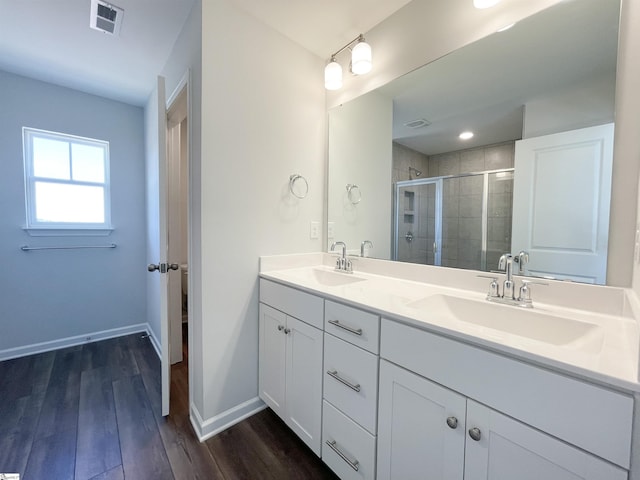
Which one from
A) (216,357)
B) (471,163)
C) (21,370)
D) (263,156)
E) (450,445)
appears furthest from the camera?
(21,370)

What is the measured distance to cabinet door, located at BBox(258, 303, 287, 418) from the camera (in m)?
1.51

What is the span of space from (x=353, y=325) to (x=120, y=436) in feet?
4.99

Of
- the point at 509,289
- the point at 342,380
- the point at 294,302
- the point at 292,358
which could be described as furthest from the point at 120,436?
the point at 509,289

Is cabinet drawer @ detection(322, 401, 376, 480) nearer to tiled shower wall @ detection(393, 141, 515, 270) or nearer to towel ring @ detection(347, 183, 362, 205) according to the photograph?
tiled shower wall @ detection(393, 141, 515, 270)

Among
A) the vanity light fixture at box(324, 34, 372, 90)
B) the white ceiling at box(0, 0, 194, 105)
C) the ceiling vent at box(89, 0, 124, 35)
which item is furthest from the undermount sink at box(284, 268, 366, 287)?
the ceiling vent at box(89, 0, 124, 35)

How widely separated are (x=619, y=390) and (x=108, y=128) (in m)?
3.81

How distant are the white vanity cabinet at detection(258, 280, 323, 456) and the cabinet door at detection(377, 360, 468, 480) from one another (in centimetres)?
37

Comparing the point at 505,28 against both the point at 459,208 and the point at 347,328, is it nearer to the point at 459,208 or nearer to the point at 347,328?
the point at 459,208

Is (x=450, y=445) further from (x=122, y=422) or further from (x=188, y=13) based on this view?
(x=188, y=13)

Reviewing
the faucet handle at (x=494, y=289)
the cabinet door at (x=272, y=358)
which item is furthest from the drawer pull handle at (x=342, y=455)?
the faucet handle at (x=494, y=289)

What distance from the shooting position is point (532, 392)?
26.0 inches

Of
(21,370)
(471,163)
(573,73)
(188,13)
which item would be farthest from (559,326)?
(21,370)

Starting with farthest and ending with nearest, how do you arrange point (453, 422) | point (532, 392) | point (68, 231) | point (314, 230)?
point (68, 231)
point (314, 230)
point (453, 422)
point (532, 392)

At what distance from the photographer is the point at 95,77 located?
2.35m
